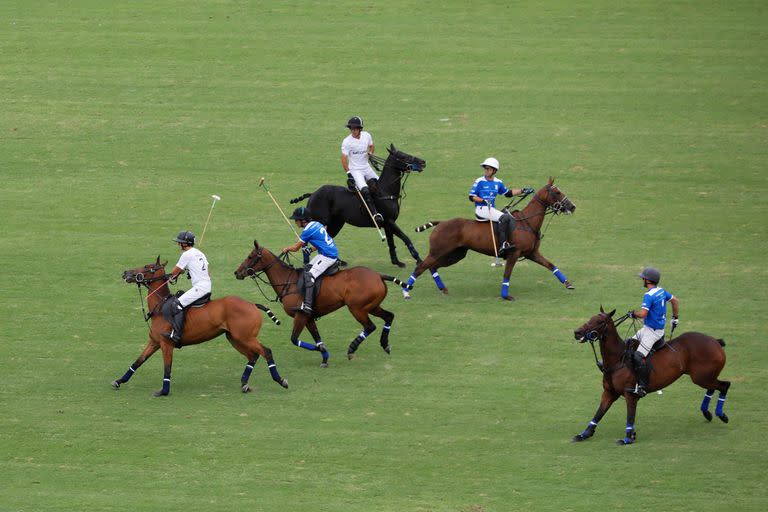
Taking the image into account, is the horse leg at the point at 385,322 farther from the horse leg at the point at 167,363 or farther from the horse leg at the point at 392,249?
the horse leg at the point at 392,249

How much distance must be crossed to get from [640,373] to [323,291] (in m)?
5.98

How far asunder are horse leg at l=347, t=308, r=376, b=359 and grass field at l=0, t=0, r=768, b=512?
0.35 m

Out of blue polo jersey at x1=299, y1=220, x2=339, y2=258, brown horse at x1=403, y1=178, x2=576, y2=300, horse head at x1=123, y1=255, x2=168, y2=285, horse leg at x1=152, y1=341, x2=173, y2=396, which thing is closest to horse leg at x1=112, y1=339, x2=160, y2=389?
horse leg at x1=152, y1=341, x2=173, y2=396

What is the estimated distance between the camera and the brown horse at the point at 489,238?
27.6 metres

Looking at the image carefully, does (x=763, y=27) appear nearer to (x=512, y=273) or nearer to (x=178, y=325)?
(x=512, y=273)

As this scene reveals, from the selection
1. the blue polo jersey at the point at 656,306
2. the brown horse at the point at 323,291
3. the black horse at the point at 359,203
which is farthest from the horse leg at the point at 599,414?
the black horse at the point at 359,203

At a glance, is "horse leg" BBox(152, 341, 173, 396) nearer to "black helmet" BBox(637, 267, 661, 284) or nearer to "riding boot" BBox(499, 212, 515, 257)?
"riding boot" BBox(499, 212, 515, 257)

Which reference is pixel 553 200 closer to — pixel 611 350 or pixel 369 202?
pixel 369 202

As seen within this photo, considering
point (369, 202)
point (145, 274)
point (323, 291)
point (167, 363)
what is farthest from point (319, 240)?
point (369, 202)

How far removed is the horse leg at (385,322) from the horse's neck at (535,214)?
161 inches

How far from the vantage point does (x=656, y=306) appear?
70.6 ft

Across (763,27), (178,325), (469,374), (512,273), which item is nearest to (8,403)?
(178,325)

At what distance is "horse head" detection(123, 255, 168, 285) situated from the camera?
76.9ft

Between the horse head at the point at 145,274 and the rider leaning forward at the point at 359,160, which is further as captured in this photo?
the rider leaning forward at the point at 359,160
